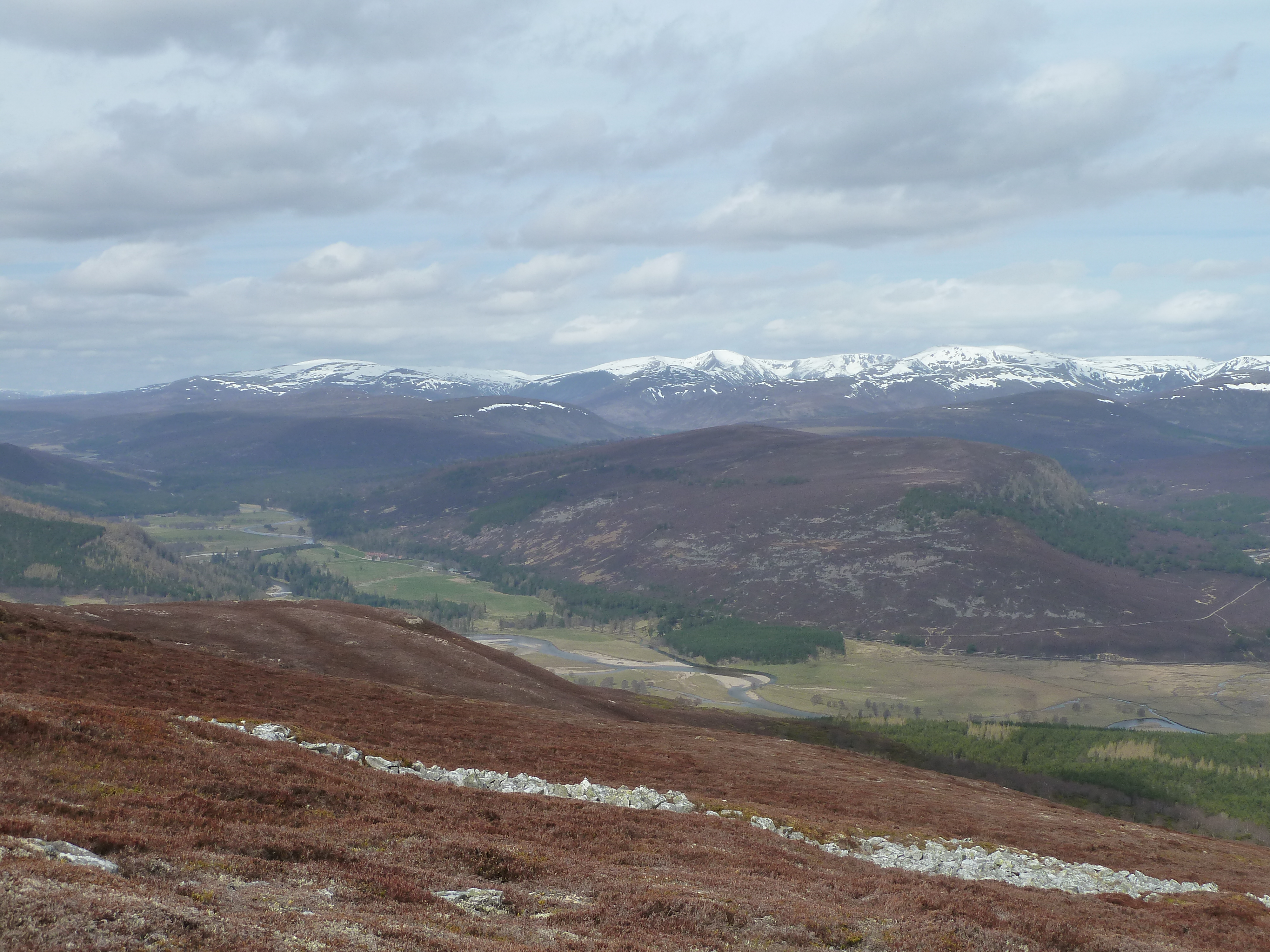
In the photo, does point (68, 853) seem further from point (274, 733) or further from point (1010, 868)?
point (1010, 868)

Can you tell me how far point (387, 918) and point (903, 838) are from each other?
3756 centimetres

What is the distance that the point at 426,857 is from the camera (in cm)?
2816

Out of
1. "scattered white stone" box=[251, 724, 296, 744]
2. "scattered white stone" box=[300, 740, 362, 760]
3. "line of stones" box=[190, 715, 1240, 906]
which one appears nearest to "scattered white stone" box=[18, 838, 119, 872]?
"scattered white stone" box=[300, 740, 362, 760]

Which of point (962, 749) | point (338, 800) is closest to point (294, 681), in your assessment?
point (338, 800)

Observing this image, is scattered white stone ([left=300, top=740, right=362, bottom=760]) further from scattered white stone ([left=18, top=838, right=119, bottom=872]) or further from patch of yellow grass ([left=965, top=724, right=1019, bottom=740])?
patch of yellow grass ([left=965, top=724, right=1019, bottom=740])

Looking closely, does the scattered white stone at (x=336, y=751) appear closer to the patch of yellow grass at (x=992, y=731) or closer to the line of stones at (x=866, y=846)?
the line of stones at (x=866, y=846)

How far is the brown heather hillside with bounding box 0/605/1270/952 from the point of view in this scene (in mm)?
19797

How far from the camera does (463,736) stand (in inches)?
2415

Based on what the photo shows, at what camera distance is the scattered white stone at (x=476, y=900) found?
2444cm

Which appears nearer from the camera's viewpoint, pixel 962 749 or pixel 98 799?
pixel 98 799

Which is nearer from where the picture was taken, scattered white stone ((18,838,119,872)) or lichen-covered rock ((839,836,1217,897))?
scattered white stone ((18,838,119,872))

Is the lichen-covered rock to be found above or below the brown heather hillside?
below

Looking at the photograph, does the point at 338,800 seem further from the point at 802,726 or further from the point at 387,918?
the point at 802,726

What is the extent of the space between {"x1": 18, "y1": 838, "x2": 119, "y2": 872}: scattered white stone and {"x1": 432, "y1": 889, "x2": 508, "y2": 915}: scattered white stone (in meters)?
8.33
